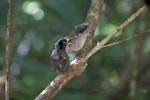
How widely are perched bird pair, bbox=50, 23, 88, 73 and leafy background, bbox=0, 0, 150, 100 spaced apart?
105 centimetres

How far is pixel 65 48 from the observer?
4.30ft

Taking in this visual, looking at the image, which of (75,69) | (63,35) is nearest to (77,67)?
(75,69)

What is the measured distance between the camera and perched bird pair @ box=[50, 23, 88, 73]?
1.28 metres

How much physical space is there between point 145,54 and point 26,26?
70 cm

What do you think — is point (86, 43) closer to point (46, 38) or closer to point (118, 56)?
point (118, 56)

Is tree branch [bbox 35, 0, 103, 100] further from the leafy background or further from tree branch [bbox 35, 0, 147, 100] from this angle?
the leafy background

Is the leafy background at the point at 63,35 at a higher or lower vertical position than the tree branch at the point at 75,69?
higher

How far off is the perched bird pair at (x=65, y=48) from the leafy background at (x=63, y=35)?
1049 mm

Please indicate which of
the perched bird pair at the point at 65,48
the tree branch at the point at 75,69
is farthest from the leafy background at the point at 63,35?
the perched bird pair at the point at 65,48

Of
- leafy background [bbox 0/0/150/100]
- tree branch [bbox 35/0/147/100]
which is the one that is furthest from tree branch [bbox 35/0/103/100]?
leafy background [bbox 0/0/150/100]

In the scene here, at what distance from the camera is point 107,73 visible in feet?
9.05

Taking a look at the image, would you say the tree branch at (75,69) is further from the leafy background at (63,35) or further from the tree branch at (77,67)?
the leafy background at (63,35)

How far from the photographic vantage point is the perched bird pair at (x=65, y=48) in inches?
50.6

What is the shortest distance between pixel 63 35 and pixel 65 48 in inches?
55.4
